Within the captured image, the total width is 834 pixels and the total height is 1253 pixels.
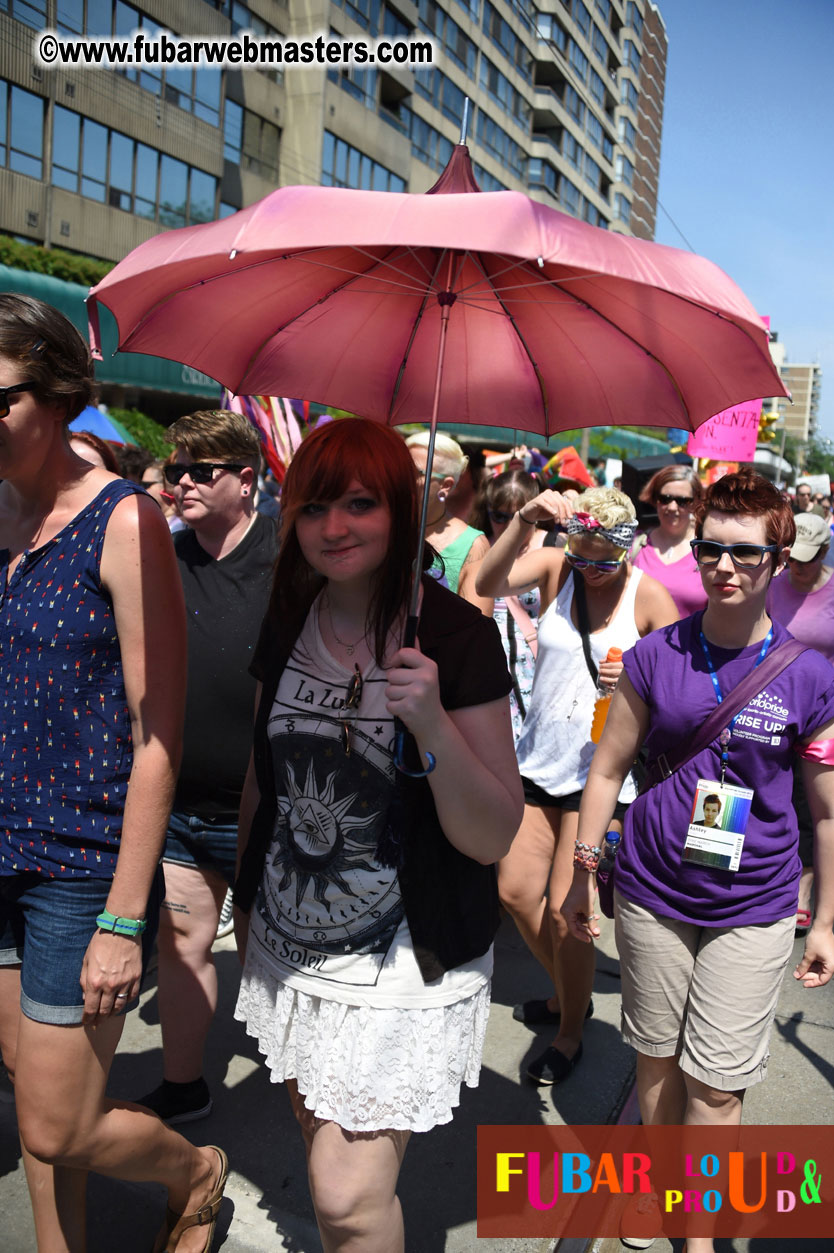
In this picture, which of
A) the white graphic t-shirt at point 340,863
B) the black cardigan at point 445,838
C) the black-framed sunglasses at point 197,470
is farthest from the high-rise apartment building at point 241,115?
the white graphic t-shirt at point 340,863

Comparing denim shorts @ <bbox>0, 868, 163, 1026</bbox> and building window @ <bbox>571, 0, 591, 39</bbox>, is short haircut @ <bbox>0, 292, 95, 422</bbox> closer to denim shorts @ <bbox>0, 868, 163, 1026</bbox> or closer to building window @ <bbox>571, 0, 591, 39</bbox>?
denim shorts @ <bbox>0, 868, 163, 1026</bbox>

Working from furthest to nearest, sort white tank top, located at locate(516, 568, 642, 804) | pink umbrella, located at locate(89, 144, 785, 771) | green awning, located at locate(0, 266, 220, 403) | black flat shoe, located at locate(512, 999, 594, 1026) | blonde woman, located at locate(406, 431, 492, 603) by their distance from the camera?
green awning, located at locate(0, 266, 220, 403) < blonde woman, located at locate(406, 431, 492, 603) < black flat shoe, located at locate(512, 999, 594, 1026) < white tank top, located at locate(516, 568, 642, 804) < pink umbrella, located at locate(89, 144, 785, 771)

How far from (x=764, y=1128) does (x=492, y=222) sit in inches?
121

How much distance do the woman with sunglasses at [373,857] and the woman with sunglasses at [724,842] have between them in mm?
726

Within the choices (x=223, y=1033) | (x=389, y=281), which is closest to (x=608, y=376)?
(x=389, y=281)

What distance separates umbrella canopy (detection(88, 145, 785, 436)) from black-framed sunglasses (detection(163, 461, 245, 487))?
1.44 ft

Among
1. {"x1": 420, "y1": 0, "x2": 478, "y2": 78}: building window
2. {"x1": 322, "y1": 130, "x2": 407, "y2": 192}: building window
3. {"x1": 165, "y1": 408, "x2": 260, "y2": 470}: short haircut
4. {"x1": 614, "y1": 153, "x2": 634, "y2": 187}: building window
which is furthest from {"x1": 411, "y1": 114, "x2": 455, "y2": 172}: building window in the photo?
{"x1": 165, "y1": 408, "x2": 260, "y2": 470}: short haircut

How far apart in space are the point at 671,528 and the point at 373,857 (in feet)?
13.6

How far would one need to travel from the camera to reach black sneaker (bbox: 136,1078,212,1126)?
122 inches

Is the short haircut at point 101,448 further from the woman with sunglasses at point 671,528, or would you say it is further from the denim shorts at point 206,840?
the woman with sunglasses at point 671,528

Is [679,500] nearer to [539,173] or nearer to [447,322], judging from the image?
[447,322]

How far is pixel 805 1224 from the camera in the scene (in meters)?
2.79

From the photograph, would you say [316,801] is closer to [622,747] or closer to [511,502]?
[622,747]

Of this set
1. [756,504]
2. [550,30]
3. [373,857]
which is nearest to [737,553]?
[756,504]
